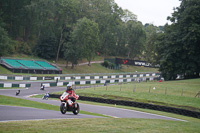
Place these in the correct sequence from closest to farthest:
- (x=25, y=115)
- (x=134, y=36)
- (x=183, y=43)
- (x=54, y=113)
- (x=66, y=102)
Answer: (x=25, y=115)
(x=66, y=102)
(x=54, y=113)
(x=183, y=43)
(x=134, y=36)

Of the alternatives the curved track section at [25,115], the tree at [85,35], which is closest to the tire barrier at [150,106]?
the curved track section at [25,115]

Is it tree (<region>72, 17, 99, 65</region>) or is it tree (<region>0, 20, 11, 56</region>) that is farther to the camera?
tree (<region>72, 17, 99, 65</region>)

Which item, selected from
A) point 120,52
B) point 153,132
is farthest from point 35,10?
point 153,132

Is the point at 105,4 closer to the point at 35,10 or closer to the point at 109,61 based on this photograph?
the point at 109,61

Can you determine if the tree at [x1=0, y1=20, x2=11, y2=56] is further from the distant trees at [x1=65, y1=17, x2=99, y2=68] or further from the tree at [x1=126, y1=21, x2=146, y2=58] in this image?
the tree at [x1=126, y1=21, x2=146, y2=58]

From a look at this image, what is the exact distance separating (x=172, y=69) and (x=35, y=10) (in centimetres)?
4503

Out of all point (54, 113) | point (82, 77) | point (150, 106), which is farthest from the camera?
point (82, 77)

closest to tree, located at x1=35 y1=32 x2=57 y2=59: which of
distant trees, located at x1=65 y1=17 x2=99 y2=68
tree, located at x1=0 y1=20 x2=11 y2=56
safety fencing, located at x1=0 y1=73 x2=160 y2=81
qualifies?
distant trees, located at x1=65 y1=17 x2=99 y2=68

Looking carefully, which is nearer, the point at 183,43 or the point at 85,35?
the point at 183,43

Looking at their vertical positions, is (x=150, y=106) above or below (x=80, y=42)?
below

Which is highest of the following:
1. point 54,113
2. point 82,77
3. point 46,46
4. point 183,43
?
point 46,46

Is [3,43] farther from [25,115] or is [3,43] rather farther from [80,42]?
[25,115]

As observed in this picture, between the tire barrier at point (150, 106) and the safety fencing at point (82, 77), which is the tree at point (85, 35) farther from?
the tire barrier at point (150, 106)

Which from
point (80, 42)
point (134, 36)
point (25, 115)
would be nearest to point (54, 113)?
point (25, 115)
